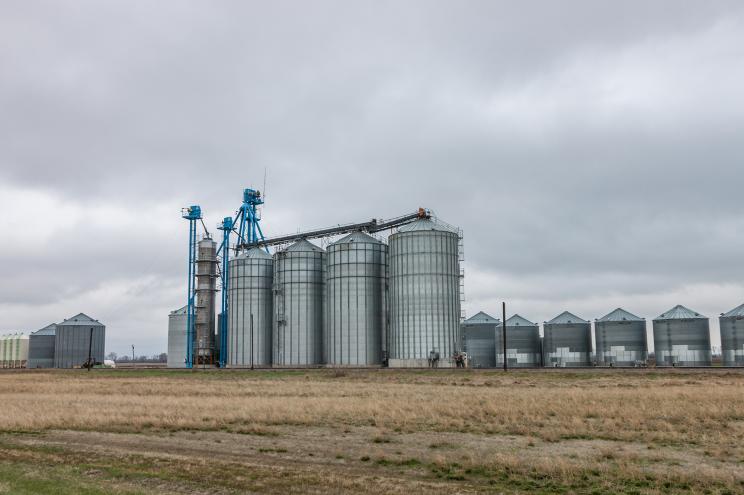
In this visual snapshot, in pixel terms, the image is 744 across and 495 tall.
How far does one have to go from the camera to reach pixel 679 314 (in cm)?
9331

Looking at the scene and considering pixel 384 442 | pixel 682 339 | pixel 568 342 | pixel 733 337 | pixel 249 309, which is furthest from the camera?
pixel 249 309

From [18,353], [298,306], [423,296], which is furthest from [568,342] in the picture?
[18,353]

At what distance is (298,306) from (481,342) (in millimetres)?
31595

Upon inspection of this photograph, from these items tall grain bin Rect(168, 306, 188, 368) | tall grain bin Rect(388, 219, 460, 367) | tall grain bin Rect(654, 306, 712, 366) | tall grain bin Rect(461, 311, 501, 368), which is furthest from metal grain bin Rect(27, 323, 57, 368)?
tall grain bin Rect(654, 306, 712, 366)

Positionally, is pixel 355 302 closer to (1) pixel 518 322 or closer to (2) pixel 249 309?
(2) pixel 249 309

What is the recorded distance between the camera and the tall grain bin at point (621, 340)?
95.0 m

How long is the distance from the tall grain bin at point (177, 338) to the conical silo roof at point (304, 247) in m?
24.9

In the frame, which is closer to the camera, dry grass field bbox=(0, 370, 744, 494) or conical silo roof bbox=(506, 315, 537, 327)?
dry grass field bbox=(0, 370, 744, 494)

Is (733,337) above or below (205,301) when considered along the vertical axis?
below

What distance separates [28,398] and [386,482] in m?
38.0

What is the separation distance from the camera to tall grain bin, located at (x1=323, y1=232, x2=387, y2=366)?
90312 millimetres

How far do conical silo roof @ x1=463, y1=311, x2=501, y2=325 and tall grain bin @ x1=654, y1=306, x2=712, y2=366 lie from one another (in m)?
26.6

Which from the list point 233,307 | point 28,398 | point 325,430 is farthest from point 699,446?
point 233,307

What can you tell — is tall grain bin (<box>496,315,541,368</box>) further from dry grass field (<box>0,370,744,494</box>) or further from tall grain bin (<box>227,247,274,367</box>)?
dry grass field (<box>0,370,744,494</box>)
